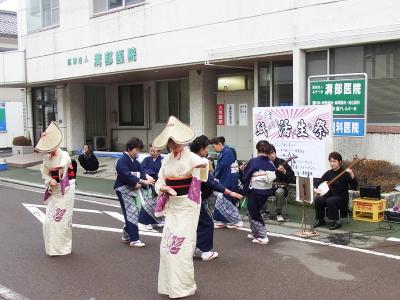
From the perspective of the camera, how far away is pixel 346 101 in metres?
10.1

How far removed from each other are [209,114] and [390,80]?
7.10m

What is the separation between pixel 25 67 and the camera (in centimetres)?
2222

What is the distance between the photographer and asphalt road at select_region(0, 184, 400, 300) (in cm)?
564

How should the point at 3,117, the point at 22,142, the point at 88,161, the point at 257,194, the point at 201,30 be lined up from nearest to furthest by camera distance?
the point at 257,194
the point at 201,30
the point at 88,161
the point at 22,142
the point at 3,117

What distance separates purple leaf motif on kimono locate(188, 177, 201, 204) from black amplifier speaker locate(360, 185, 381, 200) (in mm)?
4416

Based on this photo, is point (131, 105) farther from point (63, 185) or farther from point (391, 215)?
point (391, 215)

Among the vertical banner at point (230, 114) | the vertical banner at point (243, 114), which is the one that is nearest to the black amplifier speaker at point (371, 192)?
the vertical banner at point (243, 114)

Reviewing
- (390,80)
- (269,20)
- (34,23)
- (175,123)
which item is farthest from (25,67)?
(175,123)

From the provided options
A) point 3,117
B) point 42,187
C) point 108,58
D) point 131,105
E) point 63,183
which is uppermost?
point 108,58

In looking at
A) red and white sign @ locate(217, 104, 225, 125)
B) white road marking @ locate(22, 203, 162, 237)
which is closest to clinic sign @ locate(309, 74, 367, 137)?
white road marking @ locate(22, 203, 162, 237)

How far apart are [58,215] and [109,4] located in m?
12.2

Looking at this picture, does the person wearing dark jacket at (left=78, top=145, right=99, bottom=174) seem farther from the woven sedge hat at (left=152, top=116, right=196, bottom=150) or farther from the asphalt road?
the woven sedge hat at (left=152, top=116, right=196, bottom=150)

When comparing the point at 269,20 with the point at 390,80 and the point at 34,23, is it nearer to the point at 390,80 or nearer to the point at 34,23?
the point at 390,80

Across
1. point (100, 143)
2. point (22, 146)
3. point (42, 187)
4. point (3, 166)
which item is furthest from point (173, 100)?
point (22, 146)
